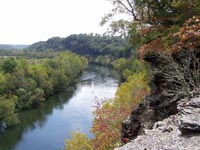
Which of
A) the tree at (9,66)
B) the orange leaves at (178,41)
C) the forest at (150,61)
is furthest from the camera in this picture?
the tree at (9,66)

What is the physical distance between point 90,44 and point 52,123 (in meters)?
117

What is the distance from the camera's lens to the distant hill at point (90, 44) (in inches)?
4882

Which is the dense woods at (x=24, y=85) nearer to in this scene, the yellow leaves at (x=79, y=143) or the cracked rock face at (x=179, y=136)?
the yellow leaves at (x=79, y=143)

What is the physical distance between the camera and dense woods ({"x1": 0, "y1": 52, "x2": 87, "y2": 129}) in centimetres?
3959

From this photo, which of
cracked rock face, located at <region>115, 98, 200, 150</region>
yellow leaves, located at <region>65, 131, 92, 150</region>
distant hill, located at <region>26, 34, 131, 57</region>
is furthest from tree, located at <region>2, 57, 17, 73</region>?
cracked rock face, located at <region>115, 98, 200, 150</region>

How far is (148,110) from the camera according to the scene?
38.3ft

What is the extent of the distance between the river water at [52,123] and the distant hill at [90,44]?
5406cm

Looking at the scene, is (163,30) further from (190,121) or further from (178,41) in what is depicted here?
(190,121)

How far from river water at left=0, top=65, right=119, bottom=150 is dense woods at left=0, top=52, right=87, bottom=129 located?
1688 mm

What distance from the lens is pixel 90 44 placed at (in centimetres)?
15250

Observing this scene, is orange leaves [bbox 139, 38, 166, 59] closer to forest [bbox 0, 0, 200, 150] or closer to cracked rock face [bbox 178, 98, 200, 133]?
forest [bbox 0, 0, 200, 150]

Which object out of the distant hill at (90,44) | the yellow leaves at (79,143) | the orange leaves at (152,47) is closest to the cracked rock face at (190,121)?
the orange leaves at (152,47)

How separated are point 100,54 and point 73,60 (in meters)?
51.2

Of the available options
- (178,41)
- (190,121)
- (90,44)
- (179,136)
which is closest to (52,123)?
(178,41)
